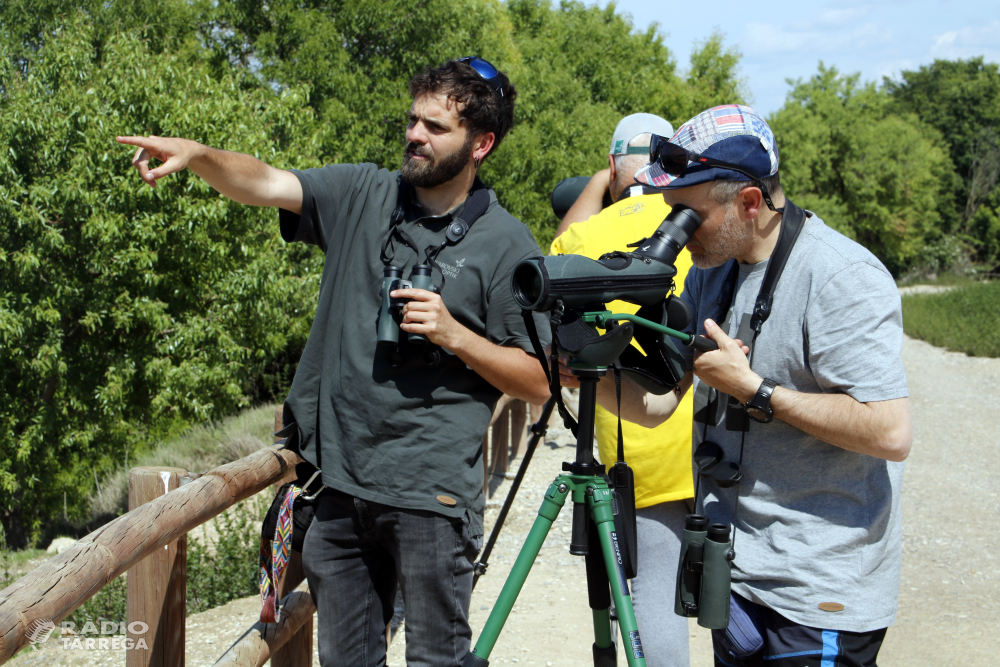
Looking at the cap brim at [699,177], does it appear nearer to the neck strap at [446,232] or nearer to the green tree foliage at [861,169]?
the neck strap at [446,232]

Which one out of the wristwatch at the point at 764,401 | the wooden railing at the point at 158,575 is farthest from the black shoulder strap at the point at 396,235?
the wristwatch at the point at 764,401

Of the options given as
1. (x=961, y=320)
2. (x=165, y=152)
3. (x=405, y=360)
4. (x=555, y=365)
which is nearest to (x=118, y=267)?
(x=165, y=152)

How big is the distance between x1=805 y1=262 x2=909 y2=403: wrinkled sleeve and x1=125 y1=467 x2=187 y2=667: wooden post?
1.76 metres

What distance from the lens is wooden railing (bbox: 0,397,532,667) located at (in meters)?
1.67

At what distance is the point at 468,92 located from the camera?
2.45 metres

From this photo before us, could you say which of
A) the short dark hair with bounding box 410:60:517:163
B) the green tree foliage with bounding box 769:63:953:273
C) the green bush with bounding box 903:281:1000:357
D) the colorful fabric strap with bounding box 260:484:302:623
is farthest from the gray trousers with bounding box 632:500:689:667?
the green tree foliage with bounding box 769:63:953:273

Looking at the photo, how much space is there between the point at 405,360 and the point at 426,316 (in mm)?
179

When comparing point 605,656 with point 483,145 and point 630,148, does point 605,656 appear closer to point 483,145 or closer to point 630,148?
point 483,145

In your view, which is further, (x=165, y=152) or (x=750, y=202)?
(x=165, y=152)

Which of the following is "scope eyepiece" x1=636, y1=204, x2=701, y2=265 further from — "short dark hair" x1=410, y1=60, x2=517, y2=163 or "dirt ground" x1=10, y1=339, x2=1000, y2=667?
"dirt ground" x1=10, y1=339, x2=1000, y2=667

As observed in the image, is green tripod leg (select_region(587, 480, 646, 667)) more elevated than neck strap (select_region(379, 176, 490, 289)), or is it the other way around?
neck strap (select_region(379, 176, 490, 289))

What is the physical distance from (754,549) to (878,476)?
12.0 inches

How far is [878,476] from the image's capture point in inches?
72.2

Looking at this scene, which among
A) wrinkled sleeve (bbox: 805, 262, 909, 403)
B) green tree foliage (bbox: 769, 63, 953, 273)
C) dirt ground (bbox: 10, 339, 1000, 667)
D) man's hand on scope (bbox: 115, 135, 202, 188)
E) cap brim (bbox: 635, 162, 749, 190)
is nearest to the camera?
wrinkled sleeve (bbox: 805, 262, 909, 403)
